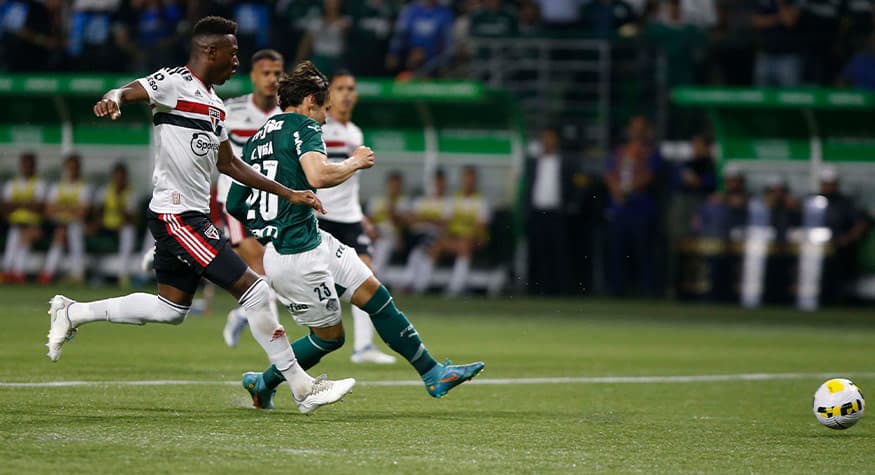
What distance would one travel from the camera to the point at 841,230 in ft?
70.2

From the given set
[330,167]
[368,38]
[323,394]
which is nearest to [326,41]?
[368,38]

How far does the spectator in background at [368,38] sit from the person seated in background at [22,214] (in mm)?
5388

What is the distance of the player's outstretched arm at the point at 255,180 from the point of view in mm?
8289

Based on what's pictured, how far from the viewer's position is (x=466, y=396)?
32.8 ft

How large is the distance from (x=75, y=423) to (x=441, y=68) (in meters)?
16.0

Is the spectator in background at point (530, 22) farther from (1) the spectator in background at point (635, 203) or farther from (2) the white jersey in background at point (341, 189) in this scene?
(2) the white jersey in background at point (341, 189)

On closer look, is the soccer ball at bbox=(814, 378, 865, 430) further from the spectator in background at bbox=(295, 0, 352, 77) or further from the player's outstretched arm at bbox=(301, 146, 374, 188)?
the spectator in background at bbox=(295, 0, 352, 77)

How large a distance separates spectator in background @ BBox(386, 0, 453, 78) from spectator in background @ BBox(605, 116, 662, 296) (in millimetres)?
3277

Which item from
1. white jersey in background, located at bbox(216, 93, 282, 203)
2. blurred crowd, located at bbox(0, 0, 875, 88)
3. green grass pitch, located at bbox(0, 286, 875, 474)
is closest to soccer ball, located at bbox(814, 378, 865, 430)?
green grass pitch, located at bbox(0, 286, 875, 474)

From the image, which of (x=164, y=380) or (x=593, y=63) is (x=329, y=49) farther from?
(x=164, y=380)

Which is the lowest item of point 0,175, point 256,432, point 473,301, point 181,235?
point 473,301

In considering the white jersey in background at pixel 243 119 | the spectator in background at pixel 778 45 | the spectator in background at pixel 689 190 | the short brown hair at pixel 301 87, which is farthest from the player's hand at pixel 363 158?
the spectator in background at pixel 778 45

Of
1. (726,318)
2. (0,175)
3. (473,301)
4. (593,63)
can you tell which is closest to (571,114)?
(593,63)

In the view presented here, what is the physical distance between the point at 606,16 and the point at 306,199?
15.7 meters
